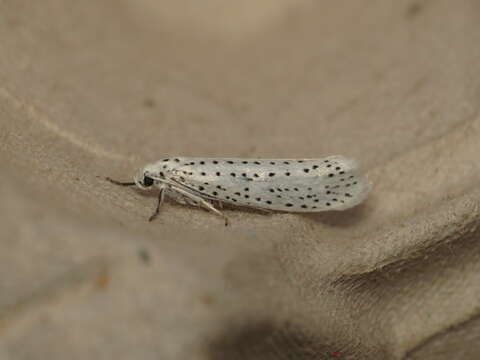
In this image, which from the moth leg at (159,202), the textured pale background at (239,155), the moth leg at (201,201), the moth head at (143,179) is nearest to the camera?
the textured pale background at (239,155)

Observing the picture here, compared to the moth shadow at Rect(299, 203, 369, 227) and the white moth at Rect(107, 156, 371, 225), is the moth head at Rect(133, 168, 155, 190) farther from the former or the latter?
the moth shadow at Rect(299, 203, 369, 227)

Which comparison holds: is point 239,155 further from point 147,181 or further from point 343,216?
point 343,216

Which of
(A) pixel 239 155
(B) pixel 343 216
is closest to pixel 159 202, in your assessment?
(A) pixel 239 155

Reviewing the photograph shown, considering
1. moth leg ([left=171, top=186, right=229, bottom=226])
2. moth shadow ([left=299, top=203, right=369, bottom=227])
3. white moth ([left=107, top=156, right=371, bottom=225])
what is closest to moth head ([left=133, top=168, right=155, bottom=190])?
white moth ([left=107, top=156, right=371, bottom=225])

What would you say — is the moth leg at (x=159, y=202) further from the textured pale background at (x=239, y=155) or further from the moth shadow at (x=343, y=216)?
the moth shadow at (x=343, y=216)

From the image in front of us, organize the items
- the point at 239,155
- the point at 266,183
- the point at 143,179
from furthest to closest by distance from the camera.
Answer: the point at 239,155, the point at 143,179, the point at 266,183

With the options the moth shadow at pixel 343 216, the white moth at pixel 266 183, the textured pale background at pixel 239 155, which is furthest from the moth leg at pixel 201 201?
the moth shadow at pixel 343 216

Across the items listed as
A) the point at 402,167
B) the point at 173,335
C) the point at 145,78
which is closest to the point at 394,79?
the point at 402,167
